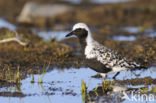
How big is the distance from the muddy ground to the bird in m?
1.50

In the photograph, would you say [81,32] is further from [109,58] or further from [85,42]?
[109,58]

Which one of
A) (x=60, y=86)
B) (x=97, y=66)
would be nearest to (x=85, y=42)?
(x=97, y=66)

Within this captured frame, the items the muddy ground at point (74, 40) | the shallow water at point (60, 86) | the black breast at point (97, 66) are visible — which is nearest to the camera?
the shallow water at point (60, 86)

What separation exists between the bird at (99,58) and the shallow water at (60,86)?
1.00 ft

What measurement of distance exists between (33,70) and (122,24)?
Answer: 928 cm

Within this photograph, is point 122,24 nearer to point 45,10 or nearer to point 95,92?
point 45,10

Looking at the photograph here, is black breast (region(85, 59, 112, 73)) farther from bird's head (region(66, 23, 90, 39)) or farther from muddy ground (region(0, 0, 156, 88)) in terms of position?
muddy ground (region(0, 0, 156, 88))

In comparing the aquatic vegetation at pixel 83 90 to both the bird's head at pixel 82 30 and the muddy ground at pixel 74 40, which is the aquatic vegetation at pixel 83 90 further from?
the muddy ground at pixel 74 40

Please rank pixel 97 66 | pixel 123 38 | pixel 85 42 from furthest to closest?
1. pixel 123 38
2. pixel 85 42
3. pixel 97 66

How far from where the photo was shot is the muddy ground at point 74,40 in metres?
11.2

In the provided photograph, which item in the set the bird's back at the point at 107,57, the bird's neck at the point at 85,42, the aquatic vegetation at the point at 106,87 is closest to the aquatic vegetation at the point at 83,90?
the aquatic vegetation at the point at 106,87

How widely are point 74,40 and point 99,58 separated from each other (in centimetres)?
613

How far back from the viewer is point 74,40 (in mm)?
15133

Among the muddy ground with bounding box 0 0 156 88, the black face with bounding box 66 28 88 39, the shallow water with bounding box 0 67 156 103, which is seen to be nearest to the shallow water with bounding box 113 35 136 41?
the muddy ground with bounding box 0 0 156 88
